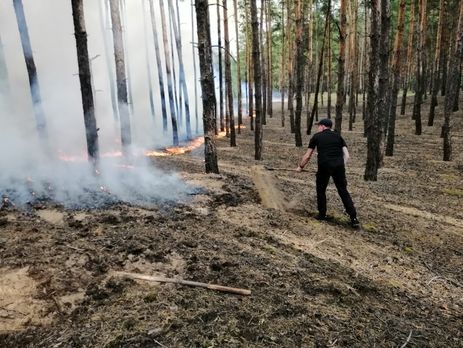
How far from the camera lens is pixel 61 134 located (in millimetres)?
13945

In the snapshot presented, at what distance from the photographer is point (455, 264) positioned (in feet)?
19.5

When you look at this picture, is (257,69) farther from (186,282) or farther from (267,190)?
(186,282)

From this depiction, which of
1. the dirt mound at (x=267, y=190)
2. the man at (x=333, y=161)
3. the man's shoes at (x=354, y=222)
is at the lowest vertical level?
the man's shoes at (x=354, y=222)

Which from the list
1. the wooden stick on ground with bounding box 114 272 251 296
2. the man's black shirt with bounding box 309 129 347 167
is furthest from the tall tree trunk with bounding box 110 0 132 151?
the wooden stick on ground with bounding box 114 272 251 296

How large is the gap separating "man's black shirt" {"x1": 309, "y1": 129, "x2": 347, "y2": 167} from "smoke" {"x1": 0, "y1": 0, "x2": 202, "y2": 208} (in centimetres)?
306

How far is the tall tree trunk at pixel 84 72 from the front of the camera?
29.4 ft

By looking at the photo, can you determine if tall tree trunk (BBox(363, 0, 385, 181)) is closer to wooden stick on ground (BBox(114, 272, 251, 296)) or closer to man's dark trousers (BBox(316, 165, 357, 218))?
man's dark trousers (BBox(316, 165, 357, 218))

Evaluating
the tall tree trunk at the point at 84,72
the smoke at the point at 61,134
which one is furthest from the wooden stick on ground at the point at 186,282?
the tall tree trunk at the point at 84,72

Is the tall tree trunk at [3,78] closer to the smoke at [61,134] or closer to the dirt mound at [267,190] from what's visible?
the smoke at [61,134]

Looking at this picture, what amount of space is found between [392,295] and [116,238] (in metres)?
3.87

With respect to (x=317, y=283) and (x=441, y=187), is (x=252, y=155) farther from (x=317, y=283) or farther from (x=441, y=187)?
(x=317, y=283)

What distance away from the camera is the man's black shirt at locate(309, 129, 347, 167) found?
6863 millimetres

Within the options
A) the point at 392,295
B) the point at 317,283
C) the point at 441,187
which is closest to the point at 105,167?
the point at 317,283

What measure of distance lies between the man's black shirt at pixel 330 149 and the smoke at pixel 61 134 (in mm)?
3061
